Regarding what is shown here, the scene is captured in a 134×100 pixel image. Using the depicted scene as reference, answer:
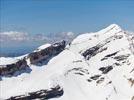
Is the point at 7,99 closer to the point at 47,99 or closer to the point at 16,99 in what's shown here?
the point at 16,99

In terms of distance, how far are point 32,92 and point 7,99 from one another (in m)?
12.1

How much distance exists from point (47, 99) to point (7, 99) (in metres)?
18.0

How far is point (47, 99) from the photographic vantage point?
656 ft

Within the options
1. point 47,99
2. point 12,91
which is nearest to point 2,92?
point 12,91

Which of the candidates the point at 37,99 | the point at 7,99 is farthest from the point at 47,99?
the point at 7,99

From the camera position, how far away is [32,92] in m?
199

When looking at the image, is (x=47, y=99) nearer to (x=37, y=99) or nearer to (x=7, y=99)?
(x=37, y=99)

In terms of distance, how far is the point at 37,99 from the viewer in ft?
652

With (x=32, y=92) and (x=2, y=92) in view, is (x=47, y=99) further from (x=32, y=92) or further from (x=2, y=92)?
(x=2, y=92)

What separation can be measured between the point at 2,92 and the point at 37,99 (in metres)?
15.3

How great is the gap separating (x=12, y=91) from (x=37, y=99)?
36.8ft

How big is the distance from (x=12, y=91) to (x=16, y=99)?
6096mm

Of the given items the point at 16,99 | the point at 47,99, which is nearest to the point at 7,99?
the point at 16,99

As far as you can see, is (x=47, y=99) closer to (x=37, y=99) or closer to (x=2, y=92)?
(x=37, y=99)
